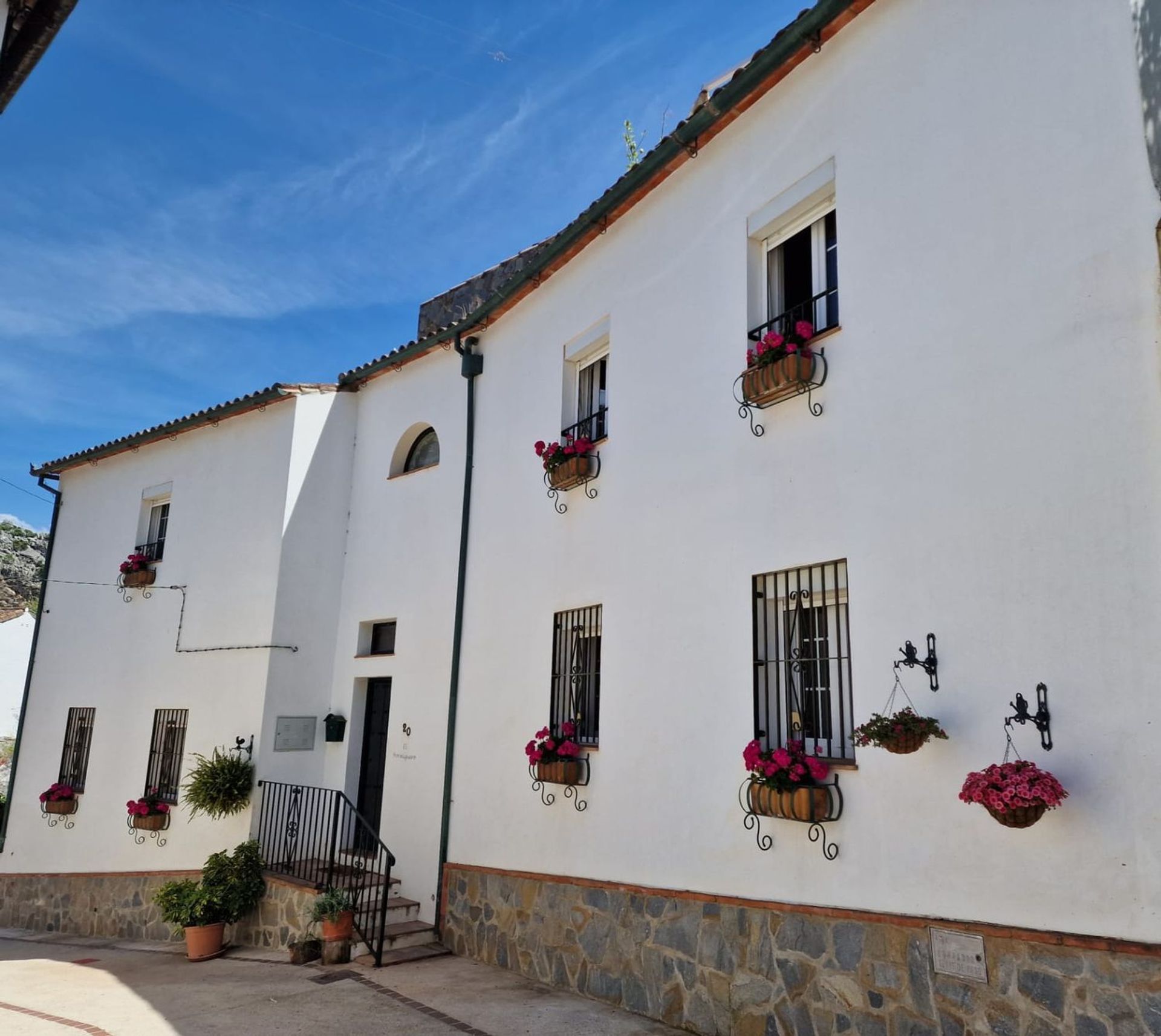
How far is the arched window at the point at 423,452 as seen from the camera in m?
11.1

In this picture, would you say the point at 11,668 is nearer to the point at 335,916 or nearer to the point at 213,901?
the point at 213,901

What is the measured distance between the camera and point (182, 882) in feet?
31.8

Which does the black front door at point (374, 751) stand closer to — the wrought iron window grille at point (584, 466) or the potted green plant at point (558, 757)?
the potted green plant at point (558, 757)

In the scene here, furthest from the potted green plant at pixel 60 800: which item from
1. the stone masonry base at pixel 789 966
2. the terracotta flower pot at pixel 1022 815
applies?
the terracotta flower pot at pixel 1022 815

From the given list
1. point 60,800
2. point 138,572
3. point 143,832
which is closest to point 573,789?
point 143,832

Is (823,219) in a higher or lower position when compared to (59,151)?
lower

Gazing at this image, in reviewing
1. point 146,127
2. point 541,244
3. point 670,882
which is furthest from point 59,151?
point 670,882

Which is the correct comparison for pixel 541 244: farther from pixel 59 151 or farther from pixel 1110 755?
pixel 1110 755

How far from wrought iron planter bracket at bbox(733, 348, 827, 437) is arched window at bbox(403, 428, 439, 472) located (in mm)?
5297

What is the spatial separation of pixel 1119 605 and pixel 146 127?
35.4 ft

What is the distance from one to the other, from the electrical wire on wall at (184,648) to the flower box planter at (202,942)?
10.0 ft

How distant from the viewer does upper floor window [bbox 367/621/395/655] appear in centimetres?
1089

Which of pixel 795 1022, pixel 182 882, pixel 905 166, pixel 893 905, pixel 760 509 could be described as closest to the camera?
pixel 893 905

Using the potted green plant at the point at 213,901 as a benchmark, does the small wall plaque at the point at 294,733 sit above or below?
above
